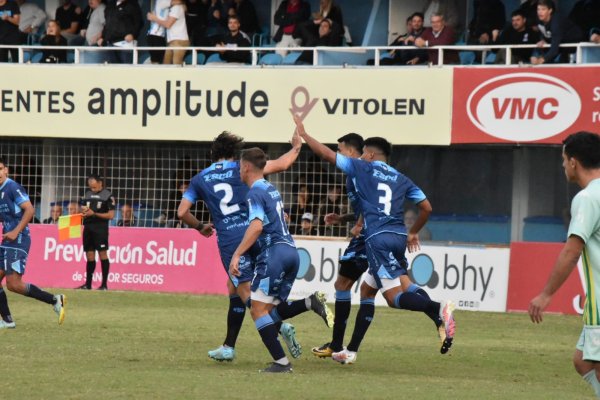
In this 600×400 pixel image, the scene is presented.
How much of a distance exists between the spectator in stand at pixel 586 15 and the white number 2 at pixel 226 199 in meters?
11.8

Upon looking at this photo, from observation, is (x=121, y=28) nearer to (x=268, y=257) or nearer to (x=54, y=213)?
(x=54, y=213)

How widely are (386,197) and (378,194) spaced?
84 mm

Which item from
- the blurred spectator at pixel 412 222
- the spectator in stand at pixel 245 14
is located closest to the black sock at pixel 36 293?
the blurred spectator at pixel 412 222

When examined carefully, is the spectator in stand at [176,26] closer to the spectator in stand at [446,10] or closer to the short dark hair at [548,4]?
the spectator in stand at [446,10]

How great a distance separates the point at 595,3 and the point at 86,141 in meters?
10.0

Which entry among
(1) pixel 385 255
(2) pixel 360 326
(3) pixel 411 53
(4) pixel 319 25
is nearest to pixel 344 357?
(2) pixel 360 326

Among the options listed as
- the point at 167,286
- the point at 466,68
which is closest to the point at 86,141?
the point at 167,286

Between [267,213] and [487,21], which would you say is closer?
[267,213]

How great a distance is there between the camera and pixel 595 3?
886 inches

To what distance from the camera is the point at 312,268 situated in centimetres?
2203

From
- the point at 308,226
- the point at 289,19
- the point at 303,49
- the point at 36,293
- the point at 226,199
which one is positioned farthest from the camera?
the point at 289,19

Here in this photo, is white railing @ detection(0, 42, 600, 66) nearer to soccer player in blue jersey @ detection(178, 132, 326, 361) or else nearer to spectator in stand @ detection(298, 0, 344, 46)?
spectator in stand @ detection(298, 0, 344, 46)

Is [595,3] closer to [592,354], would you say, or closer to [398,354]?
[398,354]

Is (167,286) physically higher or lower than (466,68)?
lower
